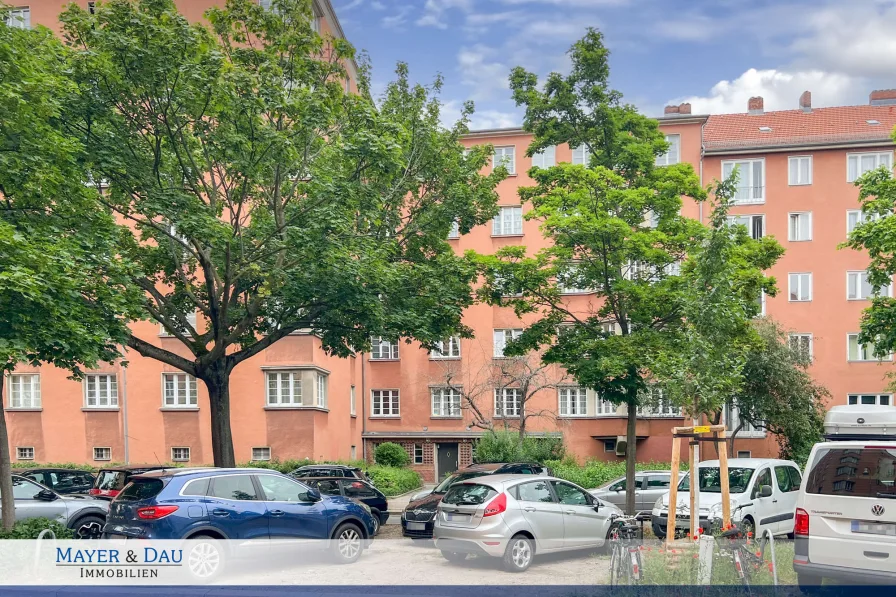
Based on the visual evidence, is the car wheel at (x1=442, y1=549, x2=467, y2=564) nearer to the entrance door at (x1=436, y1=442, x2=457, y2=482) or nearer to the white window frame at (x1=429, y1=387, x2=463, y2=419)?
the white window frame at (x1=429, y1=387, x2=463, y2=419)

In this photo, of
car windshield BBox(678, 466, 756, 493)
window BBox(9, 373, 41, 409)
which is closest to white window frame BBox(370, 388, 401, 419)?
window BBox(9, 373, 41, 409)

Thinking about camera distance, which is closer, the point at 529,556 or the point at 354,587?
the point at 354,587

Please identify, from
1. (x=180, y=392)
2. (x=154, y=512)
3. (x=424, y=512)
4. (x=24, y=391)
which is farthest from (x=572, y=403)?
(x=154, y=512)

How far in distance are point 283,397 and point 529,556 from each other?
2196 centimetres

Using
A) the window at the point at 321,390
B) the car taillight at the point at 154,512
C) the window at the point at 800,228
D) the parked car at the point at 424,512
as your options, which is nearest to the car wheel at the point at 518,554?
the parked car at the point at 424,512

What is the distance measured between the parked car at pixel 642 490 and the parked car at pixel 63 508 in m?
12.2

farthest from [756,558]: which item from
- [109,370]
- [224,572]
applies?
[109,370]

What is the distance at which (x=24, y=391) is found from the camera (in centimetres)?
3650

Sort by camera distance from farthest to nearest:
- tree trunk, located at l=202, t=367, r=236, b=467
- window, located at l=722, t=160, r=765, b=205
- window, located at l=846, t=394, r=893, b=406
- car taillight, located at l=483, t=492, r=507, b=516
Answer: window, located at l=722, t=160, r=765, b=205, window, located at l=846, t=394, r=893, b=406, tree trunk, located at l=202, t=367, r=236, b=467, car taillight, located at l=483, t=492, r=507, b=516

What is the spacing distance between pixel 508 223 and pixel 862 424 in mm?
28693

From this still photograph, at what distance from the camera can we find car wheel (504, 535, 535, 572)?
44.8ft

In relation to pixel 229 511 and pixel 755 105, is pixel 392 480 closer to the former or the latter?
pixel 229 511

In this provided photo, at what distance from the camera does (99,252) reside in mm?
16219

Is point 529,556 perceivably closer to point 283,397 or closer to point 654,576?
point 654,576
